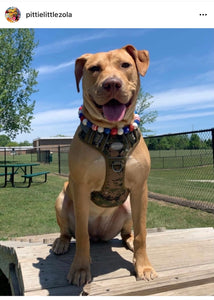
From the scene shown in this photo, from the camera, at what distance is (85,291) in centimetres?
193

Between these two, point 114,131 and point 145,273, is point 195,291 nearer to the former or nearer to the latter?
point 145,273

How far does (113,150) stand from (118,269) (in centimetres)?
105

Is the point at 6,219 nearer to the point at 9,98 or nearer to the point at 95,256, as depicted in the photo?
the point at 95,256

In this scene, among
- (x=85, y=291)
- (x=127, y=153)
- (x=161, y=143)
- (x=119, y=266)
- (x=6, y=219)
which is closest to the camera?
(x=85, y=291)

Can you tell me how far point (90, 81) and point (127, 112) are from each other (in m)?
0.37

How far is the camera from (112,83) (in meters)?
→ 1.79

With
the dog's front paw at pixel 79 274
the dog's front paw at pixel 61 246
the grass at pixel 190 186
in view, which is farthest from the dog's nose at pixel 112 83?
the grass at pixel 190 186

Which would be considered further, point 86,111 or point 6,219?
point 6,219

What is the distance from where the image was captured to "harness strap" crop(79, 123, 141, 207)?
205cm

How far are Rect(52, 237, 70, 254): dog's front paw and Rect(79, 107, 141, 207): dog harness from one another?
85 cm

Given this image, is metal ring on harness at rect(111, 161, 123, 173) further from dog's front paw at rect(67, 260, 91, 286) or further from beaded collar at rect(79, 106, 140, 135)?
dog's front paw at rect(67, 260, 91, 286)

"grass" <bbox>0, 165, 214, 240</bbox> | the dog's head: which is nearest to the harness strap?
the dog's head

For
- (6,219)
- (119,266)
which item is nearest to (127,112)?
(119,266)

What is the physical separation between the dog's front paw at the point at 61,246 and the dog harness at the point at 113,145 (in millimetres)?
845
